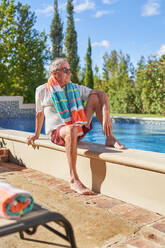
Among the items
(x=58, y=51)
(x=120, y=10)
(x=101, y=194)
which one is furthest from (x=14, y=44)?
(x=120, y=10)

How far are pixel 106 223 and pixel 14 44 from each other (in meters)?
13.9

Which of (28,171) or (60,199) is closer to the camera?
(60,199)

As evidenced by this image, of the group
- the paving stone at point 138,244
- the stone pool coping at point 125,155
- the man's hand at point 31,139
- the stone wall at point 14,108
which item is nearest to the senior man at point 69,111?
the stone pool coping at point 125,155

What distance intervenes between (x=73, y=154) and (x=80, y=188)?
339 mm

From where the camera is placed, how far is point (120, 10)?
30.7 meters

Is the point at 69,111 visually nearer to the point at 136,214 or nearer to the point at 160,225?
the point at 136,214

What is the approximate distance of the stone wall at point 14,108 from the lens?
41.6 feet

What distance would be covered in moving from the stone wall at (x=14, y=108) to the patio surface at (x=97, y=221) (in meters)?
9.91

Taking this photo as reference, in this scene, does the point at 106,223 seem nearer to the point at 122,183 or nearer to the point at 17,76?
the point at 122,183

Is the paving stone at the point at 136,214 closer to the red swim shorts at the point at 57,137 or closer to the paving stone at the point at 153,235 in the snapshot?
the paving stone at the point at 153,235

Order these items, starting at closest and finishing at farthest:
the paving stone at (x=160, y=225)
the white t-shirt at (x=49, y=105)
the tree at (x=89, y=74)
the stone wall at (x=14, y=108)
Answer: the paving stone at (x=160, y=225)
the white t-shirt at (x=49, y=105)
the stone wall at (x=14, y=108)
the tree at (x=89, y=74)

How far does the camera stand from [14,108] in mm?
13078

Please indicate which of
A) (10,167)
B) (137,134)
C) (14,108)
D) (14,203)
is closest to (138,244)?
(14,203)

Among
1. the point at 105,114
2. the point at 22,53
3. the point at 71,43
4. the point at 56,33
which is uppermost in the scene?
the point at 56,33
